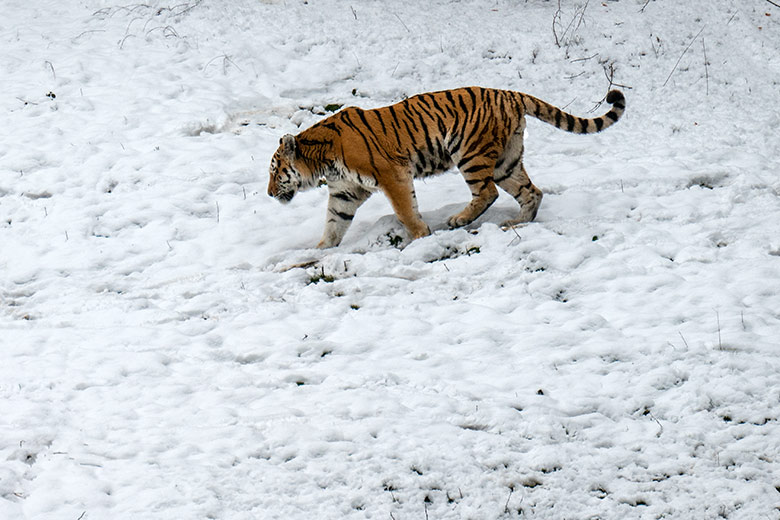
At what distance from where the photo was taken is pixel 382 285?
20.9 feet

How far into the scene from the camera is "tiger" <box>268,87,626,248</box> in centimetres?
687

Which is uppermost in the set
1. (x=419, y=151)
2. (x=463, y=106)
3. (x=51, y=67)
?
(x=463, y=106)

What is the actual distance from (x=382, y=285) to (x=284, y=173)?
60.6 inches

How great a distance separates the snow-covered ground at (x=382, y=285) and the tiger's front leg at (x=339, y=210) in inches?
7.0

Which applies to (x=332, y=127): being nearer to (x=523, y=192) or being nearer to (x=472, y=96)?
(x=472, y=96)

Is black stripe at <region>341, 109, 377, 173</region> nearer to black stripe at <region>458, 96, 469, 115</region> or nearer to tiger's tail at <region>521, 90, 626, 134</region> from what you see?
black stripe at <region>458, 96, 469, 115</region>

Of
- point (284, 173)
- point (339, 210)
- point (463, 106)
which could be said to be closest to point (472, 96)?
point (463, 106)

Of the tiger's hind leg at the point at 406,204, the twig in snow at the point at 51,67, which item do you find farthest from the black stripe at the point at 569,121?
the twig in snow at the point at 51,67

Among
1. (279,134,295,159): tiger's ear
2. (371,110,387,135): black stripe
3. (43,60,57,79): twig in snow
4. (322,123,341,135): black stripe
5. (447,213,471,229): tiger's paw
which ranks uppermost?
(371,110,387,135): black stripe

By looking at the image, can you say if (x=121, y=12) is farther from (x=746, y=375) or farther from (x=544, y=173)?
(x=746, y=375)

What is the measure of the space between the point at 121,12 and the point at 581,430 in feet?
31.8

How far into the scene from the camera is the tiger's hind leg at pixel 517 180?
7.14 metres

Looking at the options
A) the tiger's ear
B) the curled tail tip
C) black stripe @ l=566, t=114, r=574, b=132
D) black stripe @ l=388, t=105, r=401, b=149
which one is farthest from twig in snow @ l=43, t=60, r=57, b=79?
the curled tail tip

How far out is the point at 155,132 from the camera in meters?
9.14
